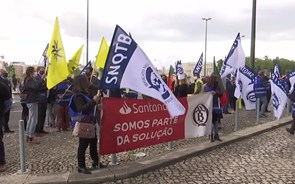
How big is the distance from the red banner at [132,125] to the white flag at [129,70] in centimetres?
41

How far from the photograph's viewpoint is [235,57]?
11422 millimetres

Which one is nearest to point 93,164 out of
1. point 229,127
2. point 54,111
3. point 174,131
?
point 174,131

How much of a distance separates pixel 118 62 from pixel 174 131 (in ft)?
8.08

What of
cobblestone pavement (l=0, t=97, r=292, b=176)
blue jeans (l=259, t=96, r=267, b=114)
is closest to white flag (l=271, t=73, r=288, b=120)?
blue jeans (l=259, t=96, r=267, b=114)

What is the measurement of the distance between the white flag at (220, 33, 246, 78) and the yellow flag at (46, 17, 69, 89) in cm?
474

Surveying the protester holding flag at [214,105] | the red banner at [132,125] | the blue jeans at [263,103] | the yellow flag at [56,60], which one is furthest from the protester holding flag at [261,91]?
the yellow flag at [56,60]

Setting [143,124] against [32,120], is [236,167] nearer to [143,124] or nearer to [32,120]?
[143,124]

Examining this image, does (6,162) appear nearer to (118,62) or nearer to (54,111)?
(118,62)

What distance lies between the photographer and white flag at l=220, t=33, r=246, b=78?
11.3 metres

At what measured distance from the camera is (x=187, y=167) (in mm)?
7062

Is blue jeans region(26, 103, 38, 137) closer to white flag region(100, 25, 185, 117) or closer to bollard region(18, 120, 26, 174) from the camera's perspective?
bollard region(18, 120, 26, 174)

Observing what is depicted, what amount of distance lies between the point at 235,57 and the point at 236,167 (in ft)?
16.8

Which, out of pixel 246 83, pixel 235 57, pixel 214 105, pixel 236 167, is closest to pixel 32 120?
pixel 214 105

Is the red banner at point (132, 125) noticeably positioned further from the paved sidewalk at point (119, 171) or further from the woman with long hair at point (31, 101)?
the woman with long hair at point (31, 101)
